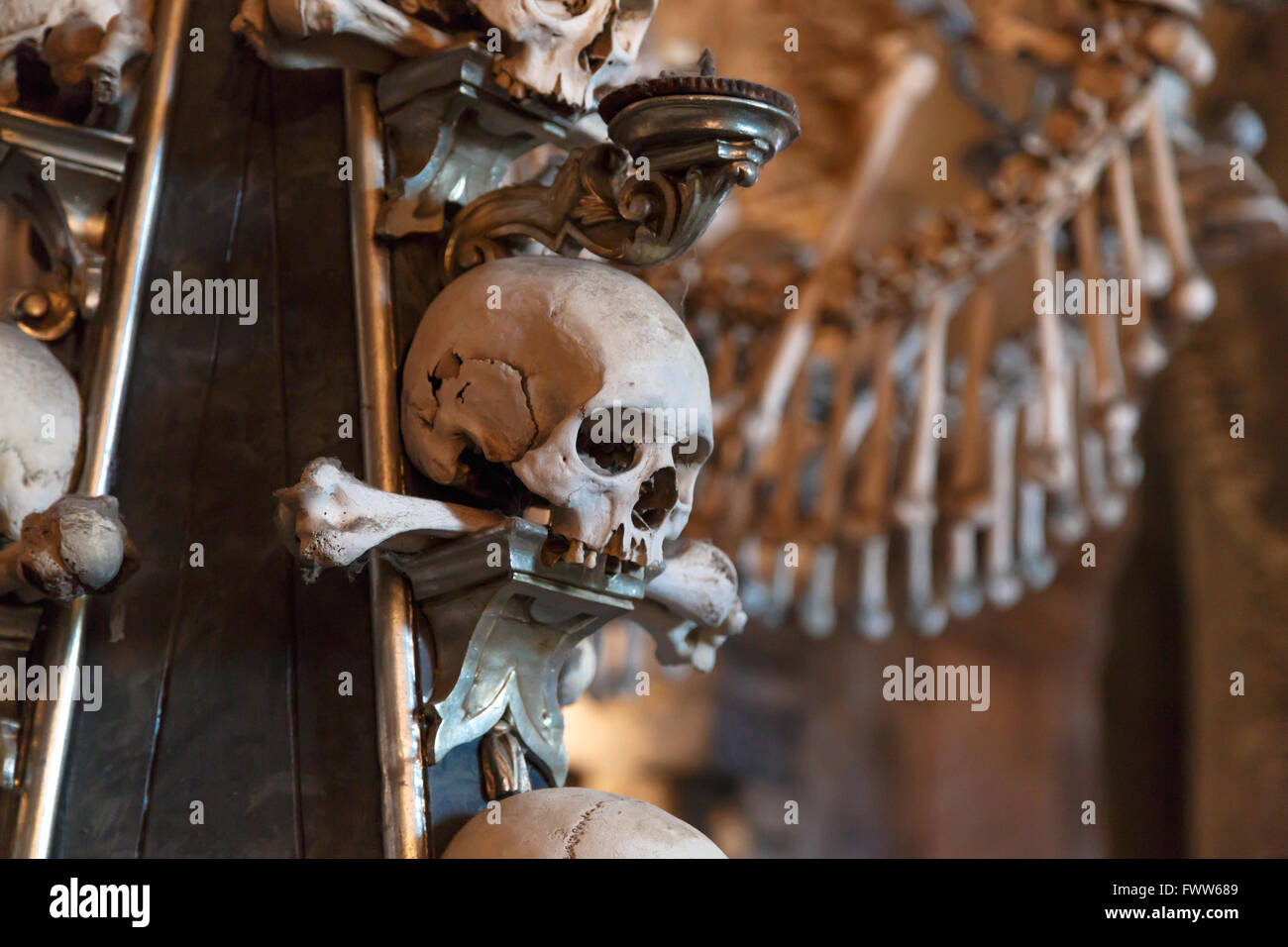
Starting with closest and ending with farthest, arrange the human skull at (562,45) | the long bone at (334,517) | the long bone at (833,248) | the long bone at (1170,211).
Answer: the long bone at (334,517) < the human skull at (562,45) < the long bone at (1170,211) < the long bone at (833,248)

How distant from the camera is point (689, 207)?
2.27 ft

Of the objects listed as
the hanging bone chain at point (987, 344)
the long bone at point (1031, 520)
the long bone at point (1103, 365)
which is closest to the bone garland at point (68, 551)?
the hanging bone chain at point (987, 344)

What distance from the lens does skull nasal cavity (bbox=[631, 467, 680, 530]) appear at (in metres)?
0.72

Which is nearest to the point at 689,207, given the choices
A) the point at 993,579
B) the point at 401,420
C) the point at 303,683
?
the point at 401,420

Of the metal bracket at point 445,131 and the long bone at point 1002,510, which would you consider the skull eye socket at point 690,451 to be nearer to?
the metal bracket at point 445,131

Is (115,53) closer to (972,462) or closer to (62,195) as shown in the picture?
(62,195)

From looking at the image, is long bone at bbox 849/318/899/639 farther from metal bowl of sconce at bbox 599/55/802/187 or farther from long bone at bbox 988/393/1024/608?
metal bowl of sconce at bbox 599/55/802/187

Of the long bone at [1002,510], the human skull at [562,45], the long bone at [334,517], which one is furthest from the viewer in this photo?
the long bone at [1002,510]

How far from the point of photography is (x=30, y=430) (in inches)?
27.2

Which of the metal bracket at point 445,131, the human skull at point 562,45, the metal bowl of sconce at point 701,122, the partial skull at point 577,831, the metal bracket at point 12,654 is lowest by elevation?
the partial skull at point 577,831

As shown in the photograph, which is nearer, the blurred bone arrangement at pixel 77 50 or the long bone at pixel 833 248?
the blurred bone arrangement at pixel 77 50

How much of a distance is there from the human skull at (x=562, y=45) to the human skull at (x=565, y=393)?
0.31ft

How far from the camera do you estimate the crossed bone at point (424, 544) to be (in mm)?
620

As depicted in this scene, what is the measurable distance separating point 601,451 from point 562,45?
19 centimetres
